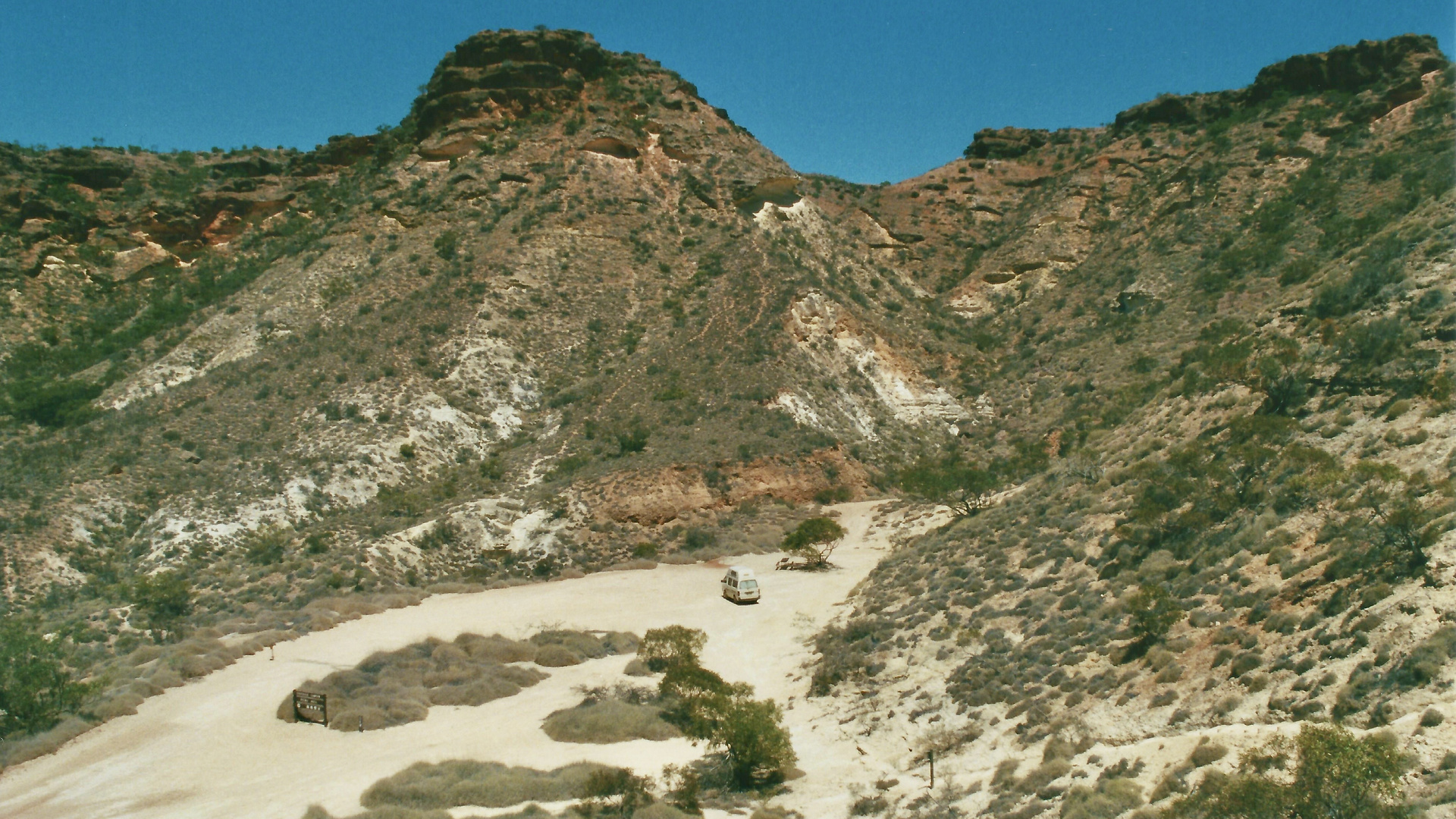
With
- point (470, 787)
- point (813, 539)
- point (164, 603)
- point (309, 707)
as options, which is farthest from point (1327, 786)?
point (164, 603)

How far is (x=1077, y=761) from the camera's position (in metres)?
12.3

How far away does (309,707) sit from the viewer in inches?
773

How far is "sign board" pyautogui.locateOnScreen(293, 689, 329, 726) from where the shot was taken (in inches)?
770

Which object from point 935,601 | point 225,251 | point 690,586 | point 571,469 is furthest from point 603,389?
point 225,251

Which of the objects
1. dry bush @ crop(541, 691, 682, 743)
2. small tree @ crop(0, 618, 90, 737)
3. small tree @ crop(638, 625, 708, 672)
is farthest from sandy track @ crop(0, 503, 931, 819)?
small tree @ crop(0, 618, 90, 737)

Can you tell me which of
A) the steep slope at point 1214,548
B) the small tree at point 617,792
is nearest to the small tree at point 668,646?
the steep slope at point 1214,548

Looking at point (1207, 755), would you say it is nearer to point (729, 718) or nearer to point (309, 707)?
point (729, 718)

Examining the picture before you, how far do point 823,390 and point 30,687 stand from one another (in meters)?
32.0

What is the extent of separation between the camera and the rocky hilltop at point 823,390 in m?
14.2

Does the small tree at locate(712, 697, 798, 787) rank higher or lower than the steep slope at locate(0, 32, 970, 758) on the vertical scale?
lower

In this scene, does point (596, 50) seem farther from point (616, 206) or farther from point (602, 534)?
point (602, 534)

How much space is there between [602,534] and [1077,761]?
944 inches

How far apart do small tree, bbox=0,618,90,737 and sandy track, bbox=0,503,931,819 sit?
1.05m

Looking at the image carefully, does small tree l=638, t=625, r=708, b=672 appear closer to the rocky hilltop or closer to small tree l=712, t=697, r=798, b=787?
the rocky hilltop
